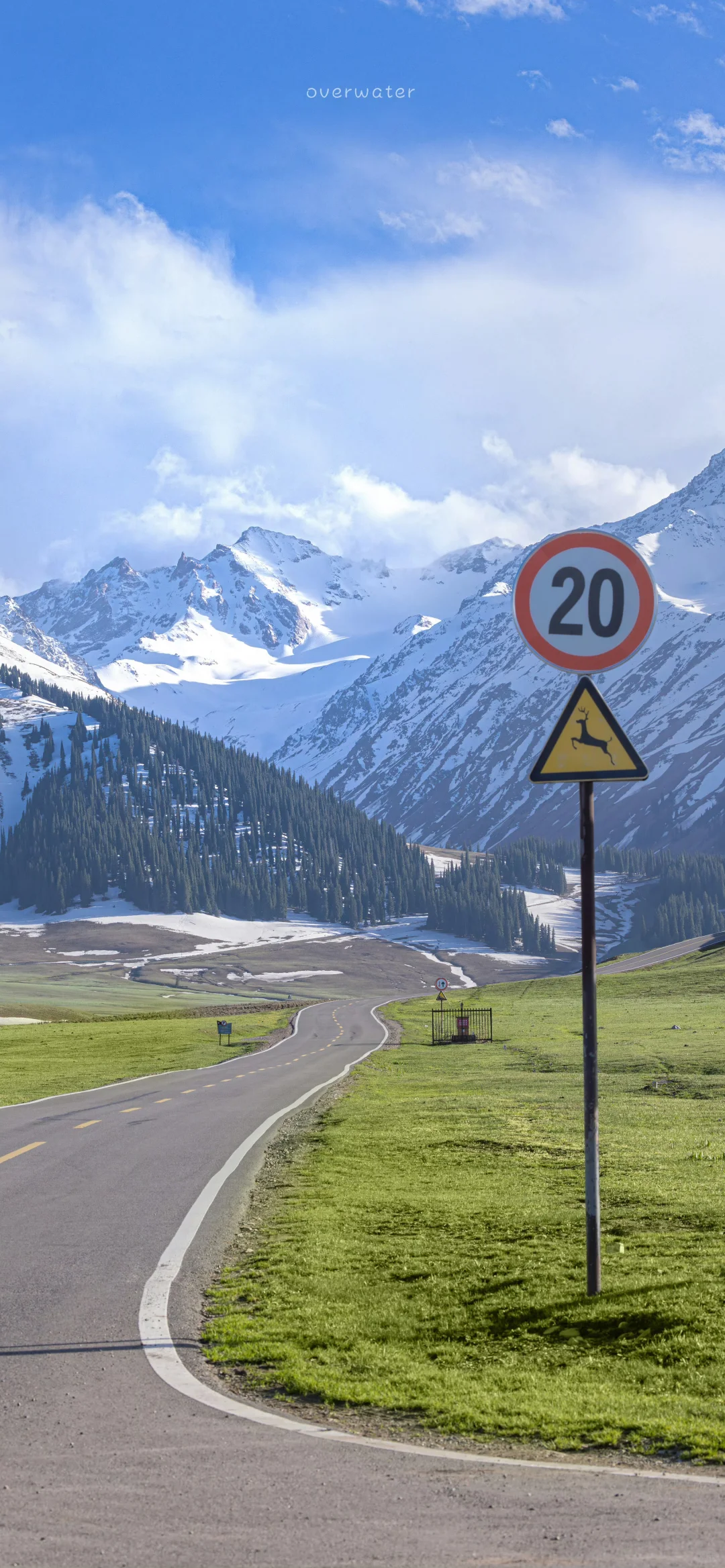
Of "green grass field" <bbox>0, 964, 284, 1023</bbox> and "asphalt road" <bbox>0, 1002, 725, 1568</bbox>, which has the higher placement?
"asphalt road" <bbox>0, 1002, 725, 1568</bbox>

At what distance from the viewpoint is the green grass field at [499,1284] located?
718 cm

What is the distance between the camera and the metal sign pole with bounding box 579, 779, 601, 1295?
9.14 m

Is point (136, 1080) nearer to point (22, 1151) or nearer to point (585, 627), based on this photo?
point (22, 1151)

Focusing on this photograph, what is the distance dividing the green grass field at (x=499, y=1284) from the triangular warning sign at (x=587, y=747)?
417 cm

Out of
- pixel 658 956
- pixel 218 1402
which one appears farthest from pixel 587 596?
pixel 658 956

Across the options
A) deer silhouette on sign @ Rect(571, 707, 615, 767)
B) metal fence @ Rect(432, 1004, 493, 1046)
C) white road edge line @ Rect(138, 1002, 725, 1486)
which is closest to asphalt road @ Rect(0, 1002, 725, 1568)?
white road edge line @ Rect(138, 1002, 725, 1486)

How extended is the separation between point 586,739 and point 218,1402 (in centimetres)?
568

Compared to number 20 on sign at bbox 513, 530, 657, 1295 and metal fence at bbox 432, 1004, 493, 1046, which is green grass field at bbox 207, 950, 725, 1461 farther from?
metal fence at bbox 432, 1004, 493, 1046

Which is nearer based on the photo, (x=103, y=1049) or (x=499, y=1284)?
(x=499, y=1284)

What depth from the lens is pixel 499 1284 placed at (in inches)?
385

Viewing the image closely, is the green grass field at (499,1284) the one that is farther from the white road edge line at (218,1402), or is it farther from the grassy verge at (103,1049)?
the grassy verge at (103,1049)

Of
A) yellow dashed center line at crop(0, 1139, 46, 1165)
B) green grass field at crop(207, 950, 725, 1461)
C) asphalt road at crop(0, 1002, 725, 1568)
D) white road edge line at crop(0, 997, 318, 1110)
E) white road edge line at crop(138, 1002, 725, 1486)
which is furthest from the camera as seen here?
white road edge line at crop(0, 997, 318, 1110)

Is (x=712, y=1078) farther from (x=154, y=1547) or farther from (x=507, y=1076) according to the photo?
(x=154, y=1547)

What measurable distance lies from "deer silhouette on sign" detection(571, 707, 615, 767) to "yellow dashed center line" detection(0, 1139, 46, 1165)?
1242 centimetres
